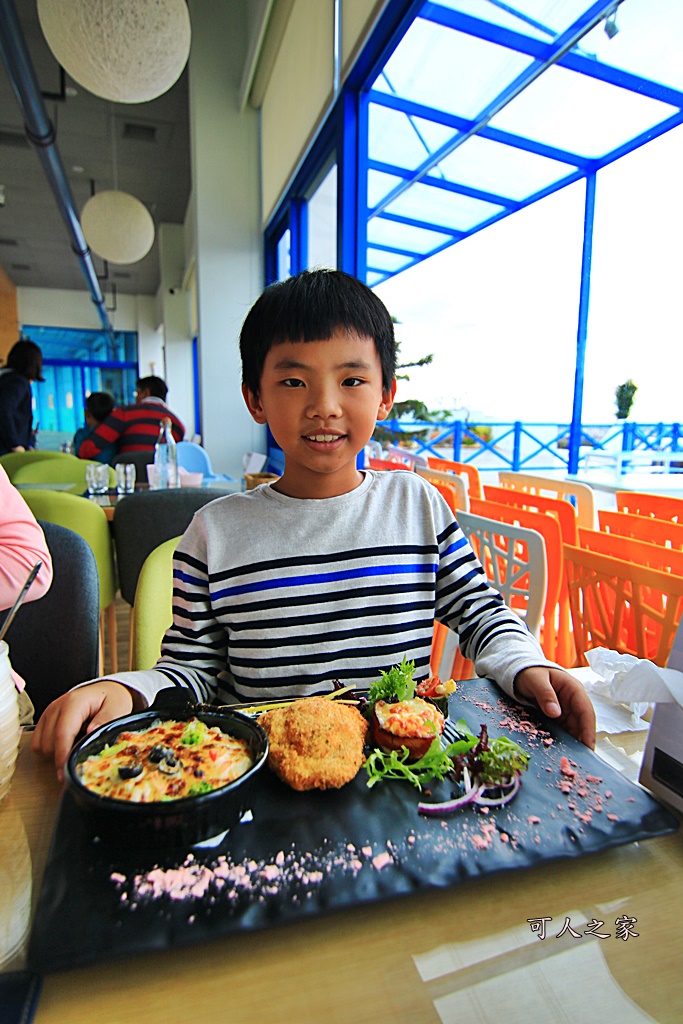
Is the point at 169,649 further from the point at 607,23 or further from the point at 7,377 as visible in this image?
the point at 7,377

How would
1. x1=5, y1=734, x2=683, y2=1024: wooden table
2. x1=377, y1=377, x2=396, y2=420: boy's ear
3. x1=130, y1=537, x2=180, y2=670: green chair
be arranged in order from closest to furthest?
x1=5, y1=734, x2=683, y2=1024: wooden table → x1=377, y1=377, x2=396, y2=420: boy's ear → x1=130, y1=537, x2=180, y2=670: green chair

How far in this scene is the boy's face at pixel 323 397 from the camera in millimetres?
871

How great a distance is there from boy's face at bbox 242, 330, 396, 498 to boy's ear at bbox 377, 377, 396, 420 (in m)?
0.04

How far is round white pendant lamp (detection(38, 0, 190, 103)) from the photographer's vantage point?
7.73 feet

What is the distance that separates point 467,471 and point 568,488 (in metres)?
A: 0.88

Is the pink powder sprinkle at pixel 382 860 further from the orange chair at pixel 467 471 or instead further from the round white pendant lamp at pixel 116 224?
the round white pendant lamp at pixel 116 224

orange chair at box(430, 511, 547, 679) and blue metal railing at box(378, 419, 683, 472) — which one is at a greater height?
blue metal railing at box(378, 419, 683, 472)

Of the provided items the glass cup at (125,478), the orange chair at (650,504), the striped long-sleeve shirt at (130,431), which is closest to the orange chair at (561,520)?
the orange chair at (650,504)

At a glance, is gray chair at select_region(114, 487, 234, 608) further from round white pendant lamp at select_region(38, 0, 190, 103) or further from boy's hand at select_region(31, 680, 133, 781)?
round white pendant lamp at select_region(38, 0, 190, 103)

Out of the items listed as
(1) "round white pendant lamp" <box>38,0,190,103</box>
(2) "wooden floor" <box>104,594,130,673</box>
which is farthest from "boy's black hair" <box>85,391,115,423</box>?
(1) "round white pendant lamp" <box>38,0,190,103</box>

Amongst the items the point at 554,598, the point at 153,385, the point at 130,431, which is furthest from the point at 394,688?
the point at 153,385

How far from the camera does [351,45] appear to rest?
2.54 m

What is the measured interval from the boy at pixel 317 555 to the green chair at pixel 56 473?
2.63m

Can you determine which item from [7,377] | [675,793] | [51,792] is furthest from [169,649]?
[7,377]
